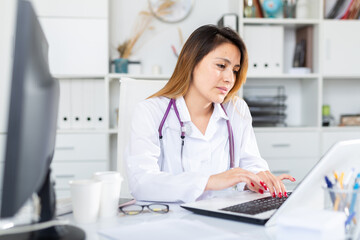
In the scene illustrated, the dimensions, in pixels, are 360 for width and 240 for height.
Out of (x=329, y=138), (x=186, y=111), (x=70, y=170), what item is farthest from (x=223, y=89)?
(x=329, y=138)

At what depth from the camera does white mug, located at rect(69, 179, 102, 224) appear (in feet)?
2.99

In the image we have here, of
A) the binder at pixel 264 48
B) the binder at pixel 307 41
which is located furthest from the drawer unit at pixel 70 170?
the binder at pixel 307 41

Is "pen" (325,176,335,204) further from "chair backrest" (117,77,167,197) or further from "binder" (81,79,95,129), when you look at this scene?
"binder" (81,79,95,129)

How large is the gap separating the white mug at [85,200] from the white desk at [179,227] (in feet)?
0.07

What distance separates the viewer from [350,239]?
727mm

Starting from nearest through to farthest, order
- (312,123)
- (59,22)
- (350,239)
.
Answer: (350,239), (59,22), (312,123)

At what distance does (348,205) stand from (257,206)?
29 centimetres

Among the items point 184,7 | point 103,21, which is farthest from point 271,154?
point 103,21

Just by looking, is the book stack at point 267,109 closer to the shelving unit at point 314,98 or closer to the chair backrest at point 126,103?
the shelving unit at point 314,98

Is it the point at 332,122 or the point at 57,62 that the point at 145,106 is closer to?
the point at 57,62

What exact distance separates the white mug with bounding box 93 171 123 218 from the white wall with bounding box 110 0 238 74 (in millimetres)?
2325

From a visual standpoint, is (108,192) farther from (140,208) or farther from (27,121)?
(27,121)

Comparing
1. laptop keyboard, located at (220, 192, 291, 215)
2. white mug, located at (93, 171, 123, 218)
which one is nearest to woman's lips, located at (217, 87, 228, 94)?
laptop keyboard, located at (220, 192, 291, 215)

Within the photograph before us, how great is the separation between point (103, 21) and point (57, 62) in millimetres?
452
